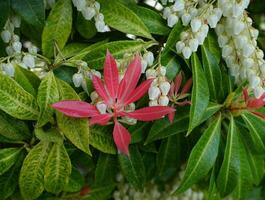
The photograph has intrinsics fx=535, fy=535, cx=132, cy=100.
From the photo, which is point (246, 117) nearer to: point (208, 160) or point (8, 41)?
point (208, 160)

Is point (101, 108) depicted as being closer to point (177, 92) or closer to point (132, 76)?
point (132, 76)

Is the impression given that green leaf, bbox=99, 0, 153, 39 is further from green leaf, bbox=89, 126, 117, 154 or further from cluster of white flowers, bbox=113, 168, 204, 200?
cluster of white flowers, bbox=113, 168, 204, 200

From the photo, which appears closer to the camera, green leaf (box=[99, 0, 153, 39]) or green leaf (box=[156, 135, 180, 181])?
green leaf (box=[99, 0, 153, 39])

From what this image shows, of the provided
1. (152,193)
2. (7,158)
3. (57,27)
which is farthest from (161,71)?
(152,193)

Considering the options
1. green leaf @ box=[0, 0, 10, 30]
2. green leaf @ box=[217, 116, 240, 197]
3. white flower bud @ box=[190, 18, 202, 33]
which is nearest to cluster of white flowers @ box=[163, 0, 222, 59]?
white flower bud @ box=[190, 18, 202, 33]

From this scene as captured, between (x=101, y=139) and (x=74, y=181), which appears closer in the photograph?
(x=101, y=139)

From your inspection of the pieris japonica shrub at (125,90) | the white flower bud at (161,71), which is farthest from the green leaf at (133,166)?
the white flower bud at (161,71)

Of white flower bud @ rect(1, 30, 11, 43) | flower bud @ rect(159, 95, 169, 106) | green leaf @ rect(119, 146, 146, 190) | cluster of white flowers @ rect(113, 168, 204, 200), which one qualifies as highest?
flower bud @ rect(159, 95, 169, 106)
